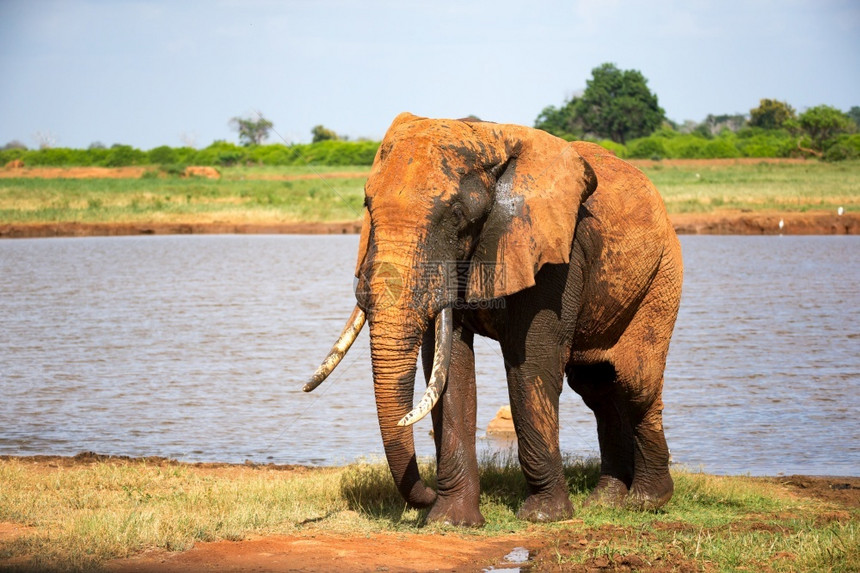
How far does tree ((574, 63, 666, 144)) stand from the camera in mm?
94188

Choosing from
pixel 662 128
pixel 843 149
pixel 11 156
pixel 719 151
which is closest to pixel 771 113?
pixel 662 128

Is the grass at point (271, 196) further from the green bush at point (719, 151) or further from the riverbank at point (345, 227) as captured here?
the green bush at point (719, 151)

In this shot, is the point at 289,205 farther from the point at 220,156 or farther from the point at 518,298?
the point at 220,156

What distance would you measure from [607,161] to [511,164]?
3.90ft

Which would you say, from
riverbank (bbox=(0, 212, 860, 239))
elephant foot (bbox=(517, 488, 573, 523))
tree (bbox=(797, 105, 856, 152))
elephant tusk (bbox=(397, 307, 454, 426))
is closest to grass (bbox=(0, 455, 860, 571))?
elephant foot (bbox=(517, 488, 573, 523))

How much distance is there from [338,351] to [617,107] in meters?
89.6

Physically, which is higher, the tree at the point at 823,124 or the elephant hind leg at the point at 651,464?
the tree at the point at 823,124

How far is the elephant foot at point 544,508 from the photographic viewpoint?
25.9ft

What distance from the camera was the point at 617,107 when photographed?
94188mm

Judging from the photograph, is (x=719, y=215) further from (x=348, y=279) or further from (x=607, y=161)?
(x=607, y=161)

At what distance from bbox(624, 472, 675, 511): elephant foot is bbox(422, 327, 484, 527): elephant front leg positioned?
142 cm

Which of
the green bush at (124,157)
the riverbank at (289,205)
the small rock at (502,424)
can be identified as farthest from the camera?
the green bush at (124,157)

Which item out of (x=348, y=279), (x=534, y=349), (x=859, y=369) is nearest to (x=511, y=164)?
(x=534, y=349)

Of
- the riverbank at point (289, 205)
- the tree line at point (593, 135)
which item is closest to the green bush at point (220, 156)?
the tree line at point (593, 135)
